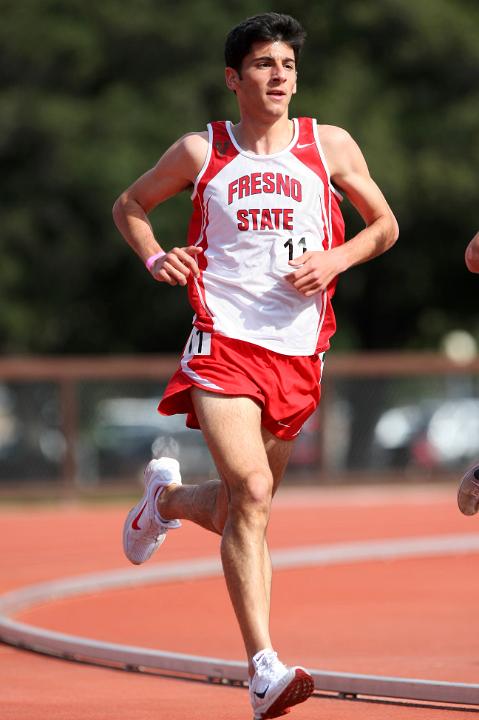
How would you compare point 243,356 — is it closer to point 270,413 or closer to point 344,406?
point 270,413

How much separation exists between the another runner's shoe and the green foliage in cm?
2541

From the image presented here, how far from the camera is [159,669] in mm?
7711

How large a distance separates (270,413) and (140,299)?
2825cm

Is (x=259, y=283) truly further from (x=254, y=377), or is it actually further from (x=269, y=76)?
(x=269, y=76)

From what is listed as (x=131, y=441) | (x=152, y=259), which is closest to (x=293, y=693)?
(x=152, y=259)

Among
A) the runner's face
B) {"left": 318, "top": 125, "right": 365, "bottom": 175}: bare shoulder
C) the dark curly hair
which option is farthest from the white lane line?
the dark curly hair

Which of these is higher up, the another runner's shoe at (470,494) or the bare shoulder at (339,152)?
the bare shoulder at (339,152)

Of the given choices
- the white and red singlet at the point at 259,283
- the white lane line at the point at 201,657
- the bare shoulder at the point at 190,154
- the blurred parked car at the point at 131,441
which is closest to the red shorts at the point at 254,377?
the white and red singlet at the point at 259,283

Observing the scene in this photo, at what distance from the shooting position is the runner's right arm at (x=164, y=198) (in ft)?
20.2

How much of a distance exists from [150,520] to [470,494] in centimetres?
151

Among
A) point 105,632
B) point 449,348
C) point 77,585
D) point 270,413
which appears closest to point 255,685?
point 270,413

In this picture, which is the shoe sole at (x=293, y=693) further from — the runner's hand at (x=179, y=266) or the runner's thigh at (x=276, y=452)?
the runner's hand at (x=179, y=266)

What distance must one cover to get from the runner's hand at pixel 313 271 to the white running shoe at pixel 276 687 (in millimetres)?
1393

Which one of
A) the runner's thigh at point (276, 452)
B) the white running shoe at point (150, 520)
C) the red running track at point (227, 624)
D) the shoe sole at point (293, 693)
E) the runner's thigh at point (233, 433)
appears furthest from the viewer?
the white running shoe at point (150, 520)
